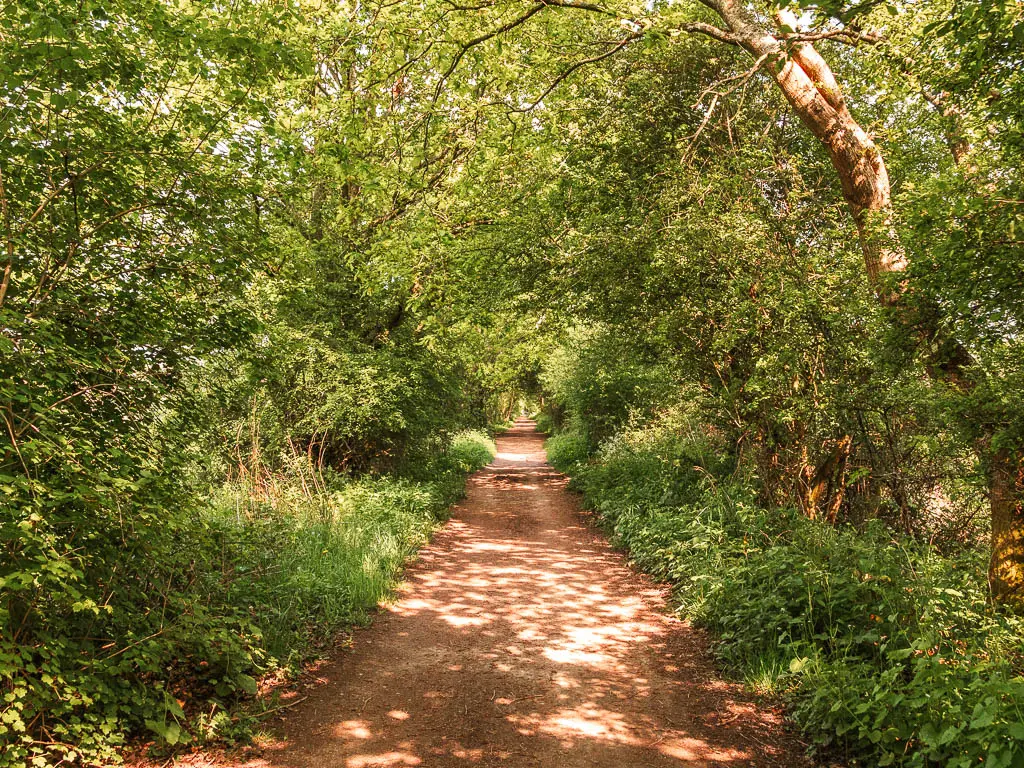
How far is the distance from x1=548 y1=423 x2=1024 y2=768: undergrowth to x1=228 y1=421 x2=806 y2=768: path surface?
403mm

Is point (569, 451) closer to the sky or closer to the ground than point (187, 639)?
closer to the ground

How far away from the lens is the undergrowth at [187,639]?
3.62m

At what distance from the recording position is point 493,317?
43.7ft

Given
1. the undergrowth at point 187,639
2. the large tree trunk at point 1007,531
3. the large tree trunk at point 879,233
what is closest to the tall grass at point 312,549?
the undergrowth at point 187,639

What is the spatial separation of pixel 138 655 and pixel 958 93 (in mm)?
7480

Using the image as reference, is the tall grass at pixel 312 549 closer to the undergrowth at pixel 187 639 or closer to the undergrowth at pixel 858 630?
the undergrowth at pixel 187 639

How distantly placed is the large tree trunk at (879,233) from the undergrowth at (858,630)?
0.34 m

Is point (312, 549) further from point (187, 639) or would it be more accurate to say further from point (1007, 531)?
point (1007, 531)

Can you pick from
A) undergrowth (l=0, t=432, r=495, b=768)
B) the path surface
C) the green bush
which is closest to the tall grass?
undergrowth (l=0, t=432, r=495, b=768)

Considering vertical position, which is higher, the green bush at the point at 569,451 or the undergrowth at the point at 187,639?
the undergrowth at the point at 187,639

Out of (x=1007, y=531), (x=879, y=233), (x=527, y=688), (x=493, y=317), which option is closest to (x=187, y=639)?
(x=527, y=688)

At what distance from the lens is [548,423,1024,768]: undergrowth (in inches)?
148

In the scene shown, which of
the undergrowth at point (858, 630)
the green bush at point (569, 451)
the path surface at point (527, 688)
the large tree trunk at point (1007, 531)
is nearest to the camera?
the undergrowth at point (858, 630)

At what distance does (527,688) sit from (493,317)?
8774mm
